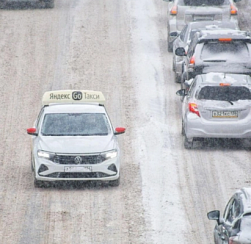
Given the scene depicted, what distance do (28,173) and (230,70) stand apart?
606cm

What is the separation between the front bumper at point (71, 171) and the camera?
1775 cm

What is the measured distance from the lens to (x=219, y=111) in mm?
20625

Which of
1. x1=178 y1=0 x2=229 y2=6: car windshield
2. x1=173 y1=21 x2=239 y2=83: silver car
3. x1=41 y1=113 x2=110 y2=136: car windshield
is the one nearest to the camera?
x1=41 y1=113 x2=110 y2=136: car windshield

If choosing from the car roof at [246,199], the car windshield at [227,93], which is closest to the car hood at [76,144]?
the car windshield at [227,93]

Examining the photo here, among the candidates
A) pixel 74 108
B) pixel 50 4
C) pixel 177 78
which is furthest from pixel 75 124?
pixel 50 4

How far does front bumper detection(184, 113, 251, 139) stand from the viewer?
20594 mm

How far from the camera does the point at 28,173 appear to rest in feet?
63.2

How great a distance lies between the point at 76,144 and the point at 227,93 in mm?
4242

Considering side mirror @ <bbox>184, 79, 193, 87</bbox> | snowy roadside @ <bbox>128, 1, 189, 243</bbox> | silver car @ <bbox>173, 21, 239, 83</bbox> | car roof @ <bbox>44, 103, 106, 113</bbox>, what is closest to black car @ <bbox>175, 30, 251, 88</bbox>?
side mirror @ <bbox>184, 79, 193, 87</bbox>

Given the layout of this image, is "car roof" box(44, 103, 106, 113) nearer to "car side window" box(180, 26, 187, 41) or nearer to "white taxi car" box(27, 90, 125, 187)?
"white taxi car" box(27, 90, 125, 187)

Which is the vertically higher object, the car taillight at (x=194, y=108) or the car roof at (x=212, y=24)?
the car taillight at (x=194, y=108)

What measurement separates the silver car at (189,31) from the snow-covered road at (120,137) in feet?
1.71

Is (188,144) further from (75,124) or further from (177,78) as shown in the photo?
(177,78)

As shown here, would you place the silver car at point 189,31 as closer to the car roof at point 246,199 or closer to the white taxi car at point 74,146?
the white taxi car at point 74,146
